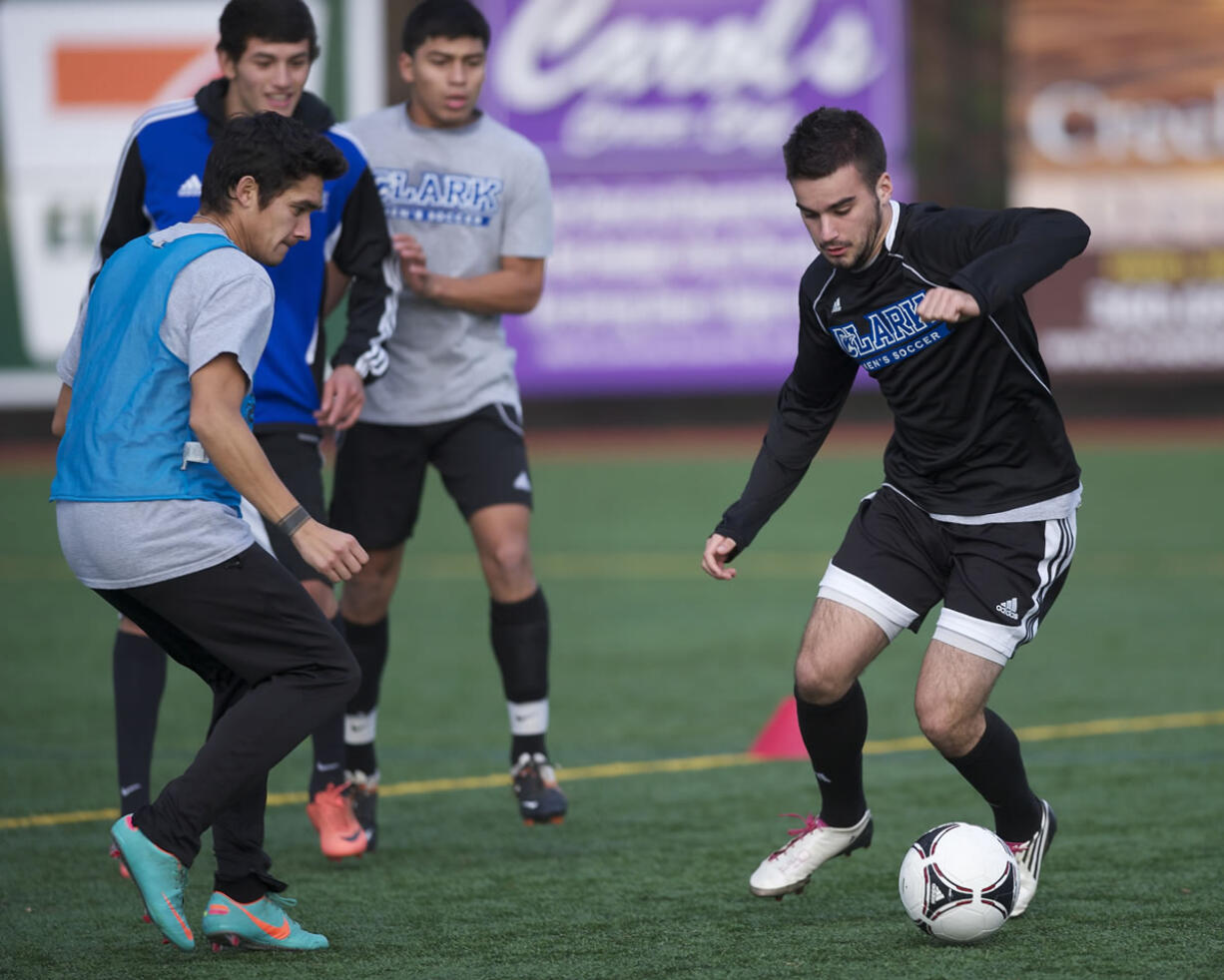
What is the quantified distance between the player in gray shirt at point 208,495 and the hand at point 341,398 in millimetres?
1058

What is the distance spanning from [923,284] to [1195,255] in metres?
14.9

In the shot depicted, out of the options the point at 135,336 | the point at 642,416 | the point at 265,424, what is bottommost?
the point at 642,416

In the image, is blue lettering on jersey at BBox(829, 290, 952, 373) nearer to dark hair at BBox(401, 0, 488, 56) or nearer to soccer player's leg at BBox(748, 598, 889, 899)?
soccer player's leg at BBox(748, 598, 889, 899)

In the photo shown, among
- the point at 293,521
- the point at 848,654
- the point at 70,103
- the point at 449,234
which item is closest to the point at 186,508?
the point at 293,521

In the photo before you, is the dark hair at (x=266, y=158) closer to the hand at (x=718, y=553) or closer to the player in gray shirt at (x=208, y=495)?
the player in gray shirt at (x=208, y=495)

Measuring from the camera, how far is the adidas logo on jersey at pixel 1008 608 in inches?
172

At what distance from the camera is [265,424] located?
5.12 metres

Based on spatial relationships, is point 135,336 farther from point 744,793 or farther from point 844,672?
point 744,793

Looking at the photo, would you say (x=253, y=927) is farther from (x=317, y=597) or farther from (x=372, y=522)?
(x=372, y=522)

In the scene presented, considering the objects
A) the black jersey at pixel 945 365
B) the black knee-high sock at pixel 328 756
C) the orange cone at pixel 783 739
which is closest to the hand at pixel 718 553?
the black jersey at pixel 945 365

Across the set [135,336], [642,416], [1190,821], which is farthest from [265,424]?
[642,416]

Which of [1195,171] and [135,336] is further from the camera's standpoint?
[1195,171]

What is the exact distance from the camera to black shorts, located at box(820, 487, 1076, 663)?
4391 mm

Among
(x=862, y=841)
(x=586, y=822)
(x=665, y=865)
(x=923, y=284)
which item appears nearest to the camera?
(x=923, y=284)
